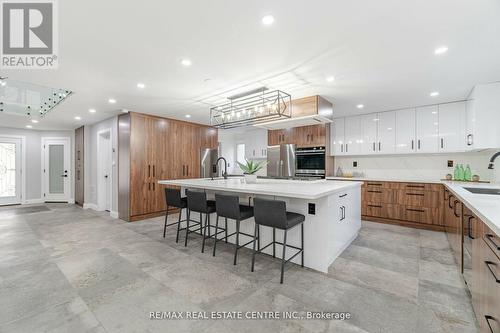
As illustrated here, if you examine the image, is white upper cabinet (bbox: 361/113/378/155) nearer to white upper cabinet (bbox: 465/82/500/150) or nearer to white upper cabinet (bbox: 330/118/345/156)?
white upper cabinet (bbox: 330/118/345/156)

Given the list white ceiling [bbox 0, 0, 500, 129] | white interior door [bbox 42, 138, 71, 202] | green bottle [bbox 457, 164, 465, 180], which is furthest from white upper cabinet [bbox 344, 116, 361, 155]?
white interior door [bbox 42, 138, 71, 202]

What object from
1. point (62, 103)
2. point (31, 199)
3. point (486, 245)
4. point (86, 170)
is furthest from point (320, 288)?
point (31, 199)

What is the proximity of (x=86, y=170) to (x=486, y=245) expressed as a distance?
27.0 ft

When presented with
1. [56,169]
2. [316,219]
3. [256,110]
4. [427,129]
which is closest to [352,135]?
[427,129]

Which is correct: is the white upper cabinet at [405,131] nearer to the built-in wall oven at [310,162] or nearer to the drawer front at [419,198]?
the drawer front at [419,198]

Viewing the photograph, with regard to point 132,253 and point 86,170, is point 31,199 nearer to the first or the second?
point 86,170

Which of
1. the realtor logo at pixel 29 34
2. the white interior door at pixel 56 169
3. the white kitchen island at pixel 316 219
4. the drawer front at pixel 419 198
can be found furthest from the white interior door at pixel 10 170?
the drawer front at pixel 419 198

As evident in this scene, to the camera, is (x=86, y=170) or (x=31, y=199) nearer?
(x=86, y=170)

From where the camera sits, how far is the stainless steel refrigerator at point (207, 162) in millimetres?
6426

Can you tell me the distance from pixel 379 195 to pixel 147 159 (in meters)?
5.26

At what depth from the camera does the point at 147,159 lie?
5.13m

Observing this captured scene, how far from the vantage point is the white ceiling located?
1741 millimetres

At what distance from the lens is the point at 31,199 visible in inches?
283

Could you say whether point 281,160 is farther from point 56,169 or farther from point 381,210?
point 56,169
